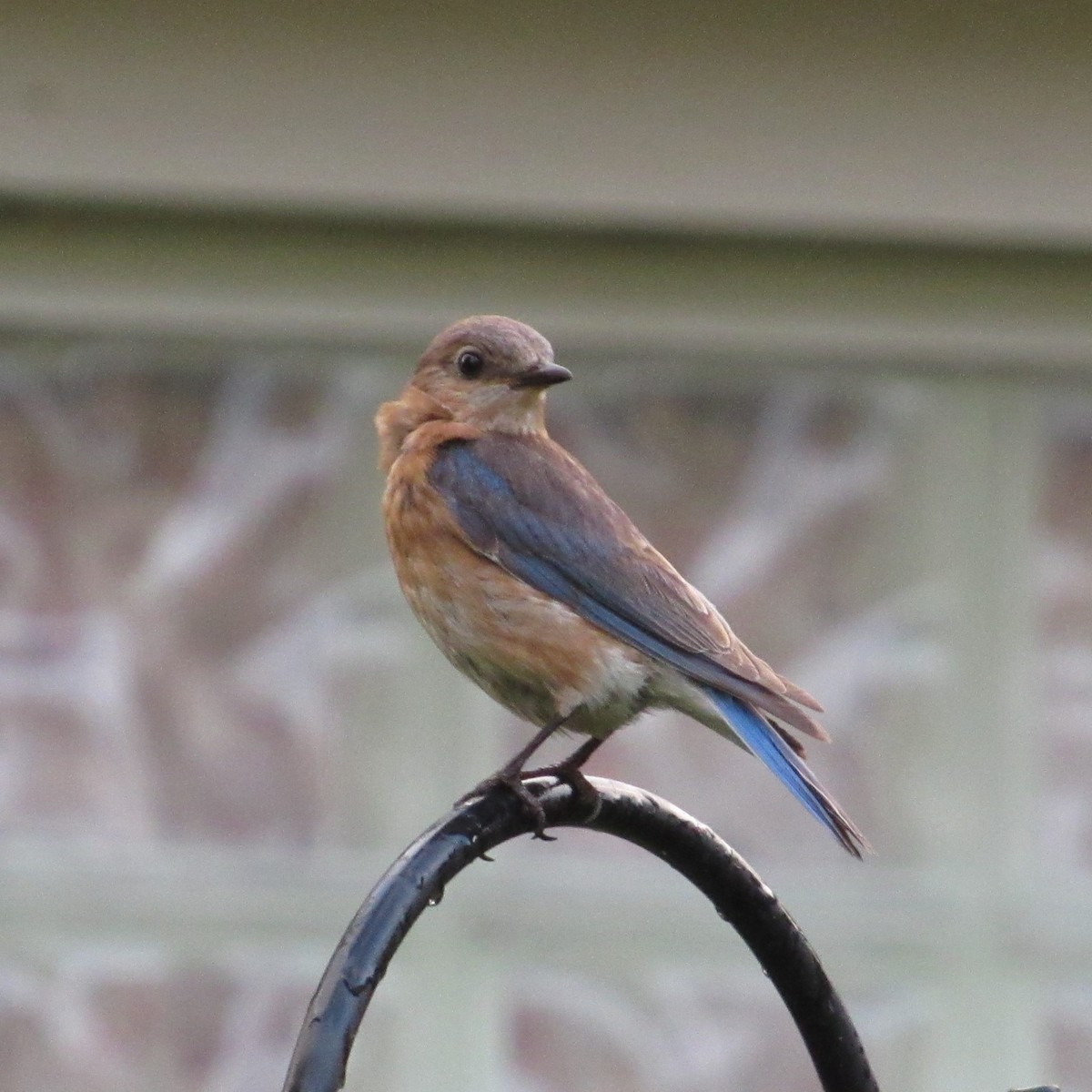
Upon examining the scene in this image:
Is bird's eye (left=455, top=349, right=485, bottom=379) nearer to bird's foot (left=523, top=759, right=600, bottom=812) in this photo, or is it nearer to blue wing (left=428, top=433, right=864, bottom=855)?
blue wing (left=428, top=433, right=864, bottom=855)

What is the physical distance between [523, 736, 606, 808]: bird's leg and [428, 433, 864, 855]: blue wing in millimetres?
180

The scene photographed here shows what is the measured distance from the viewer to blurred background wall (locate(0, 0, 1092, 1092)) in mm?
5406

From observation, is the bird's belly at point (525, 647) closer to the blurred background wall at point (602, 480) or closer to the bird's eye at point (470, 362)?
the bird's eye at point (470, 362)

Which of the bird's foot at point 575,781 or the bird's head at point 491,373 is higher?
the bird's head at point 491,373

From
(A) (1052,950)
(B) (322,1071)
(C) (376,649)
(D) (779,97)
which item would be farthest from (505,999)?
(B) (322,1071)

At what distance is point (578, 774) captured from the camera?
3164mm

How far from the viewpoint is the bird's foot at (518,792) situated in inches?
119

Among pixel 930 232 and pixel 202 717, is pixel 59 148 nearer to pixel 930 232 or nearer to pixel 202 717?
pixel 202 717

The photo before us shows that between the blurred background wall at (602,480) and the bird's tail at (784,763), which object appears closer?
the bird's tail at (784,763)

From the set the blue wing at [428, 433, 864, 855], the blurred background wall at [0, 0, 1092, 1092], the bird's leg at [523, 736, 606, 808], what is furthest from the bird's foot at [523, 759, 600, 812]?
the blurred background wall at [0, 0, 1092, 1092]

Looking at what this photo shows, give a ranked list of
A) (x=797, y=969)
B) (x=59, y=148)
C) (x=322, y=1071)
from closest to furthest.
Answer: (x=322, y=1071) → (x=797, y=969) → (x=59, y=148)

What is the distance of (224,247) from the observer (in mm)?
5613

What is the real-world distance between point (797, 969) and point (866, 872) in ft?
10.7

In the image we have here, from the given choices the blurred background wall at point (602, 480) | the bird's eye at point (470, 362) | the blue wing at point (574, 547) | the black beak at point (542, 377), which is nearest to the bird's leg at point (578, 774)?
the blue wing at point (574, 547)
